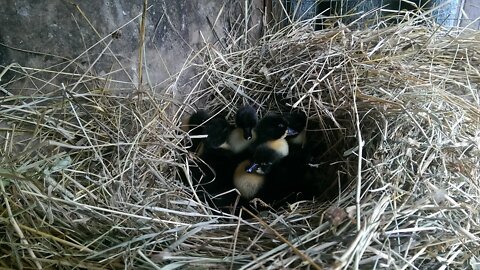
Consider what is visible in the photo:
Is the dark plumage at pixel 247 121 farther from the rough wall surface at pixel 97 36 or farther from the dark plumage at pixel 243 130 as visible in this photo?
the rough wall surface at pixel 97 36

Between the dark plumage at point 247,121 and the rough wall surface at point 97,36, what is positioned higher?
the rough wall surface at point 97,36

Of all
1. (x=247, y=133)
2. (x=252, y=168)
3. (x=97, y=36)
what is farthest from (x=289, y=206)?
(x=97, y=36)

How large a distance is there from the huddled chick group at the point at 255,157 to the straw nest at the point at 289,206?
7 centimetres

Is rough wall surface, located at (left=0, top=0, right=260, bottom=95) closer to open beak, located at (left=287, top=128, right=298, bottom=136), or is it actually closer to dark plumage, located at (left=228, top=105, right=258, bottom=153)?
dark plumage, located at (left=228, top=105, right=258, bottom=153)

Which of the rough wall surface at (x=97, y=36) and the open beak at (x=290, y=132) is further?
the open beak at (x=290, y=132)

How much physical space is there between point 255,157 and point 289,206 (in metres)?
0.21

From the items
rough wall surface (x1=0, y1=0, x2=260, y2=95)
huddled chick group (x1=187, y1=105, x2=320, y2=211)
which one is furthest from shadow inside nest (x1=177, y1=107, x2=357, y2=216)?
rough wall surface (x1=0, y1=0, x2=260, y2=95)

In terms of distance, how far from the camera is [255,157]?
1.65m

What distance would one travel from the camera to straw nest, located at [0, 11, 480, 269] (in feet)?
3.95

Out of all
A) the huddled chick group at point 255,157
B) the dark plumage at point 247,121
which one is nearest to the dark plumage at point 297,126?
the huddled chick group at point 255,157

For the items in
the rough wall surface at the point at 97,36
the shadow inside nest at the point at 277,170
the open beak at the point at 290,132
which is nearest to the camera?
the rough wall surface at the point at 97,36

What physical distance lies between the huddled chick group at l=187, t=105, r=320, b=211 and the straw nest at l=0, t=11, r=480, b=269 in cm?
7

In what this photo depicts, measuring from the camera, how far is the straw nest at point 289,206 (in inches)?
47.4

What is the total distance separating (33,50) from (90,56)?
173 millimetres
